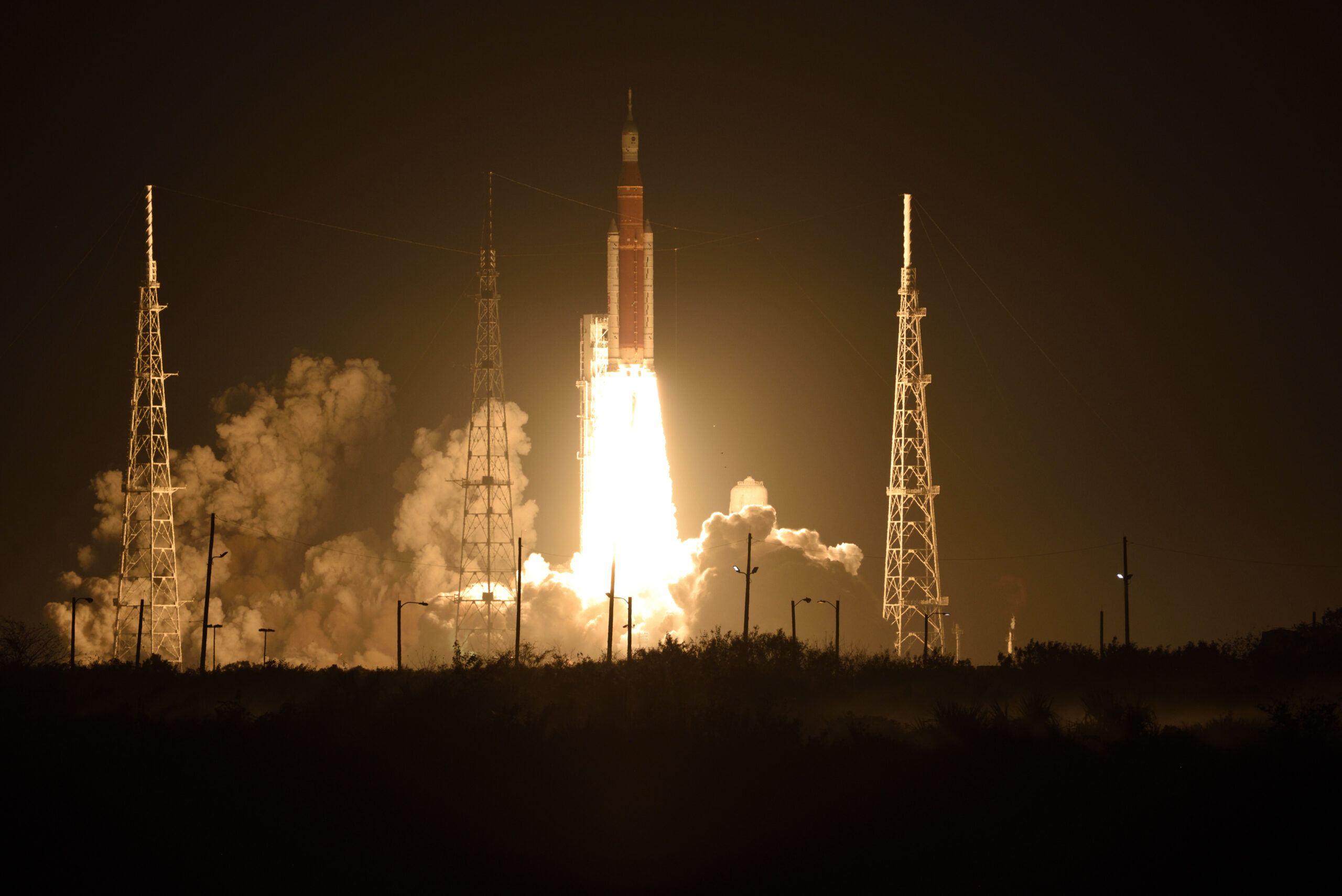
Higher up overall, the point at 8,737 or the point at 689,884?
the point at 8,737

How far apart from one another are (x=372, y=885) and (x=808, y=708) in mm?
10390

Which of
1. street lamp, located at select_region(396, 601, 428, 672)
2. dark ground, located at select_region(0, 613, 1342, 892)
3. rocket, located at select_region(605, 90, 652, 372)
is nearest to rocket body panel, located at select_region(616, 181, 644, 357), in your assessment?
rocket, located at select_region(605, 90, 652, 372)

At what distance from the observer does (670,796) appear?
16.3 metres

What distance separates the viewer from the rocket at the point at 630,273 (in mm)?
58031

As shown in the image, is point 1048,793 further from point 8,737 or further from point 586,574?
point 586,574

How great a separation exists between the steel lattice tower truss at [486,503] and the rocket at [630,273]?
20.0 feet

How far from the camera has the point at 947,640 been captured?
218ft

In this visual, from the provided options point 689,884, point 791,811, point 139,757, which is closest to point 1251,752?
point 791,811

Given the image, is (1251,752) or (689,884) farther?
(1251,752)

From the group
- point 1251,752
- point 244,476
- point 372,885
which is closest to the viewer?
point 372,885

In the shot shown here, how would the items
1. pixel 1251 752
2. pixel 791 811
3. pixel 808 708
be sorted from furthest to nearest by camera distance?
pixel 808 708 < pixel 1251 752 < pixel 791 811

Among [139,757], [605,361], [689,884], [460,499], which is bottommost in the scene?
[689,884]

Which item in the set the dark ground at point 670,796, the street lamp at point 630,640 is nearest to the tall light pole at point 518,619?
the street lamp at point 630,640

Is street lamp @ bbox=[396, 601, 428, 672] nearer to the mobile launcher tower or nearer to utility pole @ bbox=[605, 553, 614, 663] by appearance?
utility pole @ bbox=[605, 553, 614, 663]
